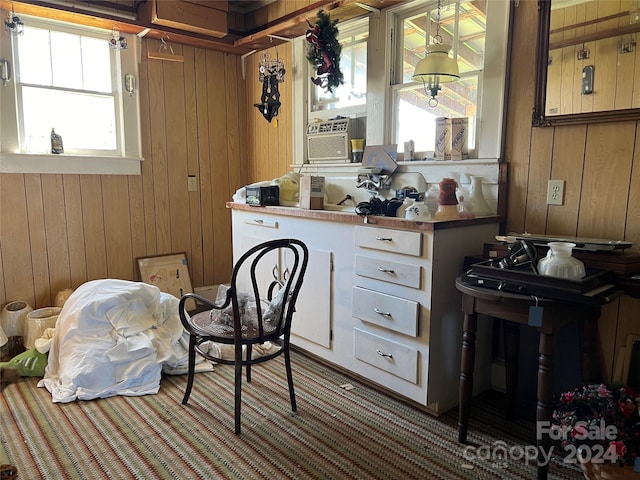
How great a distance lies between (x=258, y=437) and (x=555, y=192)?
1761 mm

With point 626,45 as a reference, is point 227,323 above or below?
below

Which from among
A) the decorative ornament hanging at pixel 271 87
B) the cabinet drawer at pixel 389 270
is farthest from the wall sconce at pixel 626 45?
the decorative ornament hanging at pixel 271 87

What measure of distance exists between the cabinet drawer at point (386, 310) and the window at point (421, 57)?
3.04 feet

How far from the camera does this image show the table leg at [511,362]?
2.17 m

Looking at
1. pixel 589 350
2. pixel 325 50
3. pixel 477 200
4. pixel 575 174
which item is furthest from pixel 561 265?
pixel 325 50

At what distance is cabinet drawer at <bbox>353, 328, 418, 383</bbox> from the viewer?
218cm

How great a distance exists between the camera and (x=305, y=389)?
2.49 metres

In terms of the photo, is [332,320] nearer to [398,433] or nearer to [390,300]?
[390,300]

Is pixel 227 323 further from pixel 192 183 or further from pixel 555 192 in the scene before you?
pixel 192 183

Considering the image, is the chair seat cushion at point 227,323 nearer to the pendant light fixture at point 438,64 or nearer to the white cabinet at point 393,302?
the white cabinet at point 393,302

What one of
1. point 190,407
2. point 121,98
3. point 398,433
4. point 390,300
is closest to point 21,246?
point 121,98

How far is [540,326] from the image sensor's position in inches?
64.6

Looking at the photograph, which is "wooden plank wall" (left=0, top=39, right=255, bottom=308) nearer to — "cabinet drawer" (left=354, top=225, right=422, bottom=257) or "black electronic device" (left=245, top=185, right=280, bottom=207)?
"black electronic device" (left=245, top=185, right=280, bottom=207)

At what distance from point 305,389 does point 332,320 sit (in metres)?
0.40
